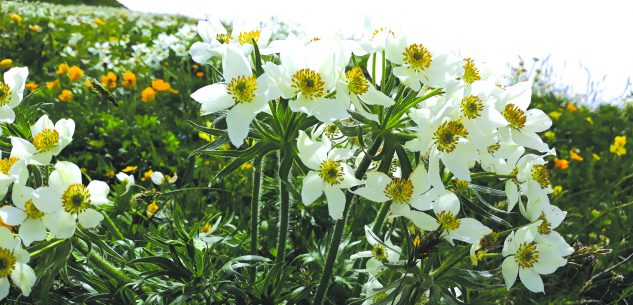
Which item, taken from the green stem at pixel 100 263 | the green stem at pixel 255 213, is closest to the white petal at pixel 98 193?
the green stem at pixel 100 263

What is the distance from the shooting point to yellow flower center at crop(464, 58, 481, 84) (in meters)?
1.69

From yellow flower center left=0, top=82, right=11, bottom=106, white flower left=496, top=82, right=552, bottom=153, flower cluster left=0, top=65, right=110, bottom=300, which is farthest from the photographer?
yellow flower center left=0, top=82, right=11, bottom=106

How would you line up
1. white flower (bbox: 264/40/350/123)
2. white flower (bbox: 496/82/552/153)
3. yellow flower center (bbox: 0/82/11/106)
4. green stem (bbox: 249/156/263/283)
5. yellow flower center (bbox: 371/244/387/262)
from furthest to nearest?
green stem (bbox: 249/156/263/283)
yellow flower center (bbox: 371/244/387/262)
yellow flower center (bbox: 0/82/11/106)
white flower (bbox: 496/82/552/153)
white flower (bbox: 264/40/350/123)

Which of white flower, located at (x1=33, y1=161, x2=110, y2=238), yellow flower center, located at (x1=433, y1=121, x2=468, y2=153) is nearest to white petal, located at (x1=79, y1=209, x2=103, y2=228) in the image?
white flower, located at (x1=33, y1=161, x2=110, y2=238)

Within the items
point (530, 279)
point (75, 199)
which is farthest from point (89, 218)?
point (530, 279)

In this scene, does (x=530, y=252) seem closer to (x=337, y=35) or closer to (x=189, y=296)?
(x=337, y=35)

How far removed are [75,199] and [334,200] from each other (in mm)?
603

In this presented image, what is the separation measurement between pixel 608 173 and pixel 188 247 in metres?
3.79

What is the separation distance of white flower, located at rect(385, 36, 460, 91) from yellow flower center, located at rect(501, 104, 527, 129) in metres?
0.18

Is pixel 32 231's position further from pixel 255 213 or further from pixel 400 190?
pixel 400 190

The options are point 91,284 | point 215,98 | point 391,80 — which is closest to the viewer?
point 215,98

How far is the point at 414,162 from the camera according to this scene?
67.7 inches

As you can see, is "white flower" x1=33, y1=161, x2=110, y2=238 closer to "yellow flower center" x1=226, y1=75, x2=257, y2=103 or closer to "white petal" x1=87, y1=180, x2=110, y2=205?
"white petal" x1=87, y1=180, x2=110, y2=205

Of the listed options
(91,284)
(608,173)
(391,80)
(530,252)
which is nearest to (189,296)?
(91,284)
